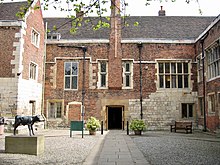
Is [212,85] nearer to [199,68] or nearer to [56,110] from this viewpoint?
[199,68]

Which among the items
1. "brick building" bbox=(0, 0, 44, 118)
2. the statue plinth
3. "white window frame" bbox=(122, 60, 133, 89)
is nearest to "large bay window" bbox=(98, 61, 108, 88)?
"white window frame" bbox=(122, 60, 133, 89)

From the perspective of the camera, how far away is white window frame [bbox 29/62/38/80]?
16625mm

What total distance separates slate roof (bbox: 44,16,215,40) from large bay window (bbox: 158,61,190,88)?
2337 mm

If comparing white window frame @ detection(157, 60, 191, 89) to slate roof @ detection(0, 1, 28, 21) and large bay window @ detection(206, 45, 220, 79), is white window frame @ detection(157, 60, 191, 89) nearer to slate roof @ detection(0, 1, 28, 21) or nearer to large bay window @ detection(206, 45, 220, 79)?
large bay window @ detection(206, 45, 220, 79)

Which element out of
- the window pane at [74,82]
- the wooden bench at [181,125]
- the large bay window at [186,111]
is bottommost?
the wooden bench at [181,125]

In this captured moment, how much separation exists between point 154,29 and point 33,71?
10055 millimetres

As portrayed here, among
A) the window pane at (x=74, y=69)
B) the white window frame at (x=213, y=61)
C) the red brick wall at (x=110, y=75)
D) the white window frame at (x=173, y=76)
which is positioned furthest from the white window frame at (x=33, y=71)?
the white window frame at (x=213, y=61)

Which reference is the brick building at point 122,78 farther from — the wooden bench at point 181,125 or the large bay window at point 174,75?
the wooden bench at point 181,125

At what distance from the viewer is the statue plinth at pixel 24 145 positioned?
7770 millimetres

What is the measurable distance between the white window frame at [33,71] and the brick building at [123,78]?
134 centimetres

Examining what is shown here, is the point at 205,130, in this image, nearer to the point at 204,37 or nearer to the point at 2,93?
the point at 204,37

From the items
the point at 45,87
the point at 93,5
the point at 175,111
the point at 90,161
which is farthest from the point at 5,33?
the point at 175,111

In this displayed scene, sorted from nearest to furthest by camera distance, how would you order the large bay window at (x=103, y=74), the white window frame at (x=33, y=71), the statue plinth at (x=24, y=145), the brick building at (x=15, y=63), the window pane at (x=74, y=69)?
the statue plinth at (x=24, y=145), the brick building at (x=15, y=63), the white window frame at (x=33, y=71), the large bay window at (x=103, y=74), the window pane at (x=74, y=69)

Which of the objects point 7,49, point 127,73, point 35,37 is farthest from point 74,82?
point 7,49
